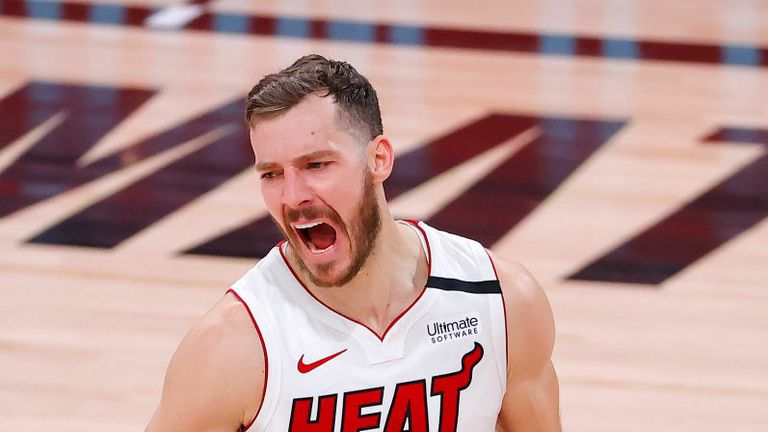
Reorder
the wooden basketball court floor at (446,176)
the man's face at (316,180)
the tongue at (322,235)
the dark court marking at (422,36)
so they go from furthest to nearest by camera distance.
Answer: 1. the dark court marking at (422,36)
2. the wooden basketball court floor at (446,176)
3. the tongue at (322,235)
4. the man's face at (316,180)

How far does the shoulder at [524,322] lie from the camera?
2.31m

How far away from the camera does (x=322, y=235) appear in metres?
2.17

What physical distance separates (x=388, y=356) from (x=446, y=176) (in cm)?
334

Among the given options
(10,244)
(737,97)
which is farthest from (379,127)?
(737,97)

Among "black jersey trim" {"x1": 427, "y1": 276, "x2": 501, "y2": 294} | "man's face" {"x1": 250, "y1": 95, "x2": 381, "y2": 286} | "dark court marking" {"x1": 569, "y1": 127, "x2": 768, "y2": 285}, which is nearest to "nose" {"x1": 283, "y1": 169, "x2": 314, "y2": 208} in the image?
"man's face" {"x1": 250, "y1": 95, "x2": 381, "y2": 286}

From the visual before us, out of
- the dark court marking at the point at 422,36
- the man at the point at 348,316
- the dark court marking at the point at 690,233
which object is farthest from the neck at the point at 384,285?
the dark court marking at the point at 422,36

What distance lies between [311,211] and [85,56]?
502 cm

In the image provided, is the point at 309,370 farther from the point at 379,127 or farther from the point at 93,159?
the point at 93,159

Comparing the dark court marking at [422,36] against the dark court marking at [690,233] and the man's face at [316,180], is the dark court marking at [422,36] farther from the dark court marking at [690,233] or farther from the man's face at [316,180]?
the man's face at [316,180]

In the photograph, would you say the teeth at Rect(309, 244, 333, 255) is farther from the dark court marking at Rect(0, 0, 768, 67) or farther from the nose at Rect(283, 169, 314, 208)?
the dark court marking at Rect(0, 0, 768, 67)

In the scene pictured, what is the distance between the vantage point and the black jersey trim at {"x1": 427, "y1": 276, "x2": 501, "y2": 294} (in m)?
2.32

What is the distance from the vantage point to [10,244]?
488 cm

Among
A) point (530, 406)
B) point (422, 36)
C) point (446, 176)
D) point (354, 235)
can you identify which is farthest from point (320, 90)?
point (422, 36)

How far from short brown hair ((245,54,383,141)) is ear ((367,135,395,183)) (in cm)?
1
